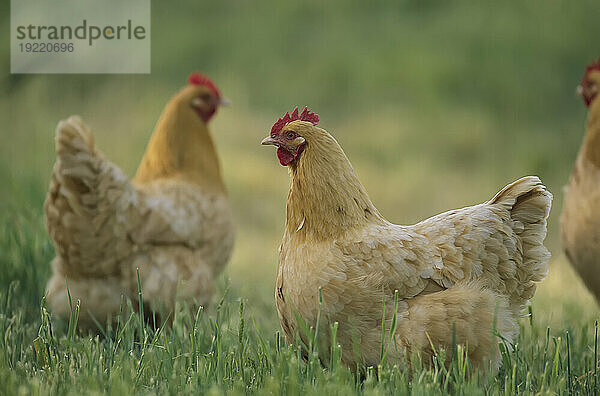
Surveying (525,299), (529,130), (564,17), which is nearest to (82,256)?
(525,299)

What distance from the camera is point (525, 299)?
344cm

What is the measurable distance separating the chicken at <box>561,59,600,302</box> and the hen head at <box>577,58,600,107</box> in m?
0.18

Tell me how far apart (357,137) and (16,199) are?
18.5 feet

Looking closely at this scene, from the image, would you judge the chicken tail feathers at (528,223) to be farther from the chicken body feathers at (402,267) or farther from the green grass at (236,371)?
the green grass at (236,371)

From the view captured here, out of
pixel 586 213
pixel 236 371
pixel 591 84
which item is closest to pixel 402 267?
pixel 236 371

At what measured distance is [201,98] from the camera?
5543mm

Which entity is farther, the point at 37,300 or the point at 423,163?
the point at 423,163

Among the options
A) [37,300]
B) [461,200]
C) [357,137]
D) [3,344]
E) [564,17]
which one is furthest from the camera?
[564,17]

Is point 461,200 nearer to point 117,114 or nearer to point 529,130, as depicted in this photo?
point 529,130

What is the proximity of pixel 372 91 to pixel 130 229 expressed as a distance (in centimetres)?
776

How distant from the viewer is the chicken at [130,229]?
4.29 metres
